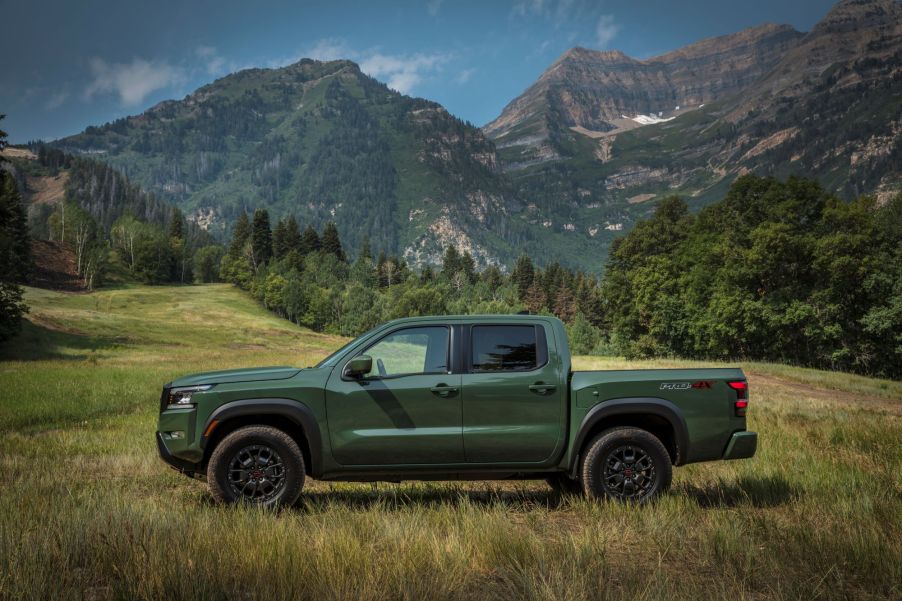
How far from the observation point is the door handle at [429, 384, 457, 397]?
639cm

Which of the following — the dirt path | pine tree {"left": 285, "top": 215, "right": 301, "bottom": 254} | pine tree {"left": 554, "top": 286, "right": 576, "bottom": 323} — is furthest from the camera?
pine tree {"left": 285, "top": 215, "right": 301, "bottom": 254}

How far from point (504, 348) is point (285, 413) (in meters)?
2.57

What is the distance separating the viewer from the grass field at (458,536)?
388cm

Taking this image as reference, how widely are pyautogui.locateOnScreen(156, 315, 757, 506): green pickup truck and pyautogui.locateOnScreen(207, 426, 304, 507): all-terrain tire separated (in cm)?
1

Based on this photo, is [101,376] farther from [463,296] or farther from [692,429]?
[463,296]

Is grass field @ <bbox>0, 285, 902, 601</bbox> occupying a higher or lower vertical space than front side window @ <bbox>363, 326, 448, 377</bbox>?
lower

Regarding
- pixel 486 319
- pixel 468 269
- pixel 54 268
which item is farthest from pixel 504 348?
pixel 468 269

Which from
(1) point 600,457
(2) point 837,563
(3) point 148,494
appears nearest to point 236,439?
(3) point 148,494

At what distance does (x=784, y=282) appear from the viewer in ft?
144

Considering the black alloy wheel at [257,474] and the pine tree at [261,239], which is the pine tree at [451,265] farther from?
the black alloy wheel at [257,474]

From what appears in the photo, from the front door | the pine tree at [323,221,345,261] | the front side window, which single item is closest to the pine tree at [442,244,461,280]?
the pine tree at [323,221,345,261]

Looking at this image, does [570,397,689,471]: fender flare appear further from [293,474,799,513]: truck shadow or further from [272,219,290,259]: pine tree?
[272,219,290,259]: pine tree

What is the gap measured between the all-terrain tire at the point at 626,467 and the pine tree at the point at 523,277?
11562 centimetres

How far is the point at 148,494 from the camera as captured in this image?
7.23 meters
